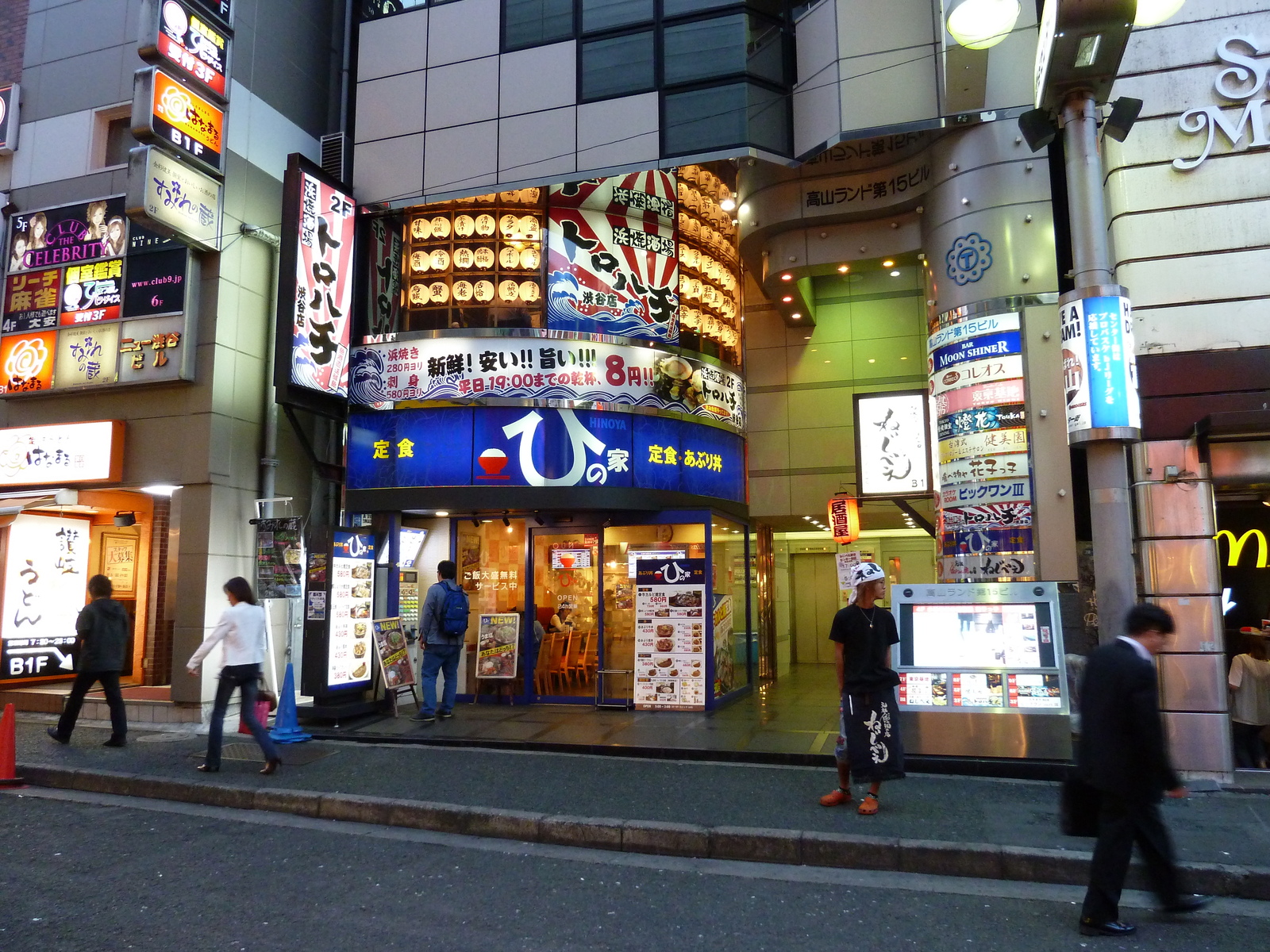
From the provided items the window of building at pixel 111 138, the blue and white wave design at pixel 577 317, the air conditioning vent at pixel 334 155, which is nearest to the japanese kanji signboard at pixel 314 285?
the air conditioning vent at pixel 334 155

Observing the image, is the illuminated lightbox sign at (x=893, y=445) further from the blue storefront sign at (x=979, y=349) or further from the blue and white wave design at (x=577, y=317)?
the blue and white wave design at (x=577, y=317)

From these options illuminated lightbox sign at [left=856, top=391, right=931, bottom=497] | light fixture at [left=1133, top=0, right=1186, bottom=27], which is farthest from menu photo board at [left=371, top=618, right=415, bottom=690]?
light fixture at [left=1133, top=0, right=1186, bottom=27]

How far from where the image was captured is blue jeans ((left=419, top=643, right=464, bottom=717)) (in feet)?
35.7

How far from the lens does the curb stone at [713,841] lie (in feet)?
18.4

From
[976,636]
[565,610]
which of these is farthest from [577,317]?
[976,636]

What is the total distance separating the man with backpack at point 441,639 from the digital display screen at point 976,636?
5322mm

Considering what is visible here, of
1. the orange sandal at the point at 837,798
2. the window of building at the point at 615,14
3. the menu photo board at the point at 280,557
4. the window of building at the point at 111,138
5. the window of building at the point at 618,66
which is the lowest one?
the orange sandal at the point at 837,798

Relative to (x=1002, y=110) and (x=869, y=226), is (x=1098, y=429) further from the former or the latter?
(x=869, y=226)

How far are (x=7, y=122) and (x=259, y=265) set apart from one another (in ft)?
15.7

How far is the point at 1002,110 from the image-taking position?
10531mm

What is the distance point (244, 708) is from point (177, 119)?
23.6 feet

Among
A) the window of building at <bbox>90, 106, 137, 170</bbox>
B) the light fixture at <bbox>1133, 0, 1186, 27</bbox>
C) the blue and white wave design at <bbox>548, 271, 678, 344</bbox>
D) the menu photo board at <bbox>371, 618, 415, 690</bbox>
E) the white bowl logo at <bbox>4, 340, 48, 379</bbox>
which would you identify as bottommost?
the menu photo board at <bbox>371, 618, 415, 690</bbox>

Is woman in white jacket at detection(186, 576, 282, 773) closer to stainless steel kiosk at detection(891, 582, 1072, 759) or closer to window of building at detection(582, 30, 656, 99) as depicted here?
stainless steel kiosk at detection(891, 582, 1072, 759)

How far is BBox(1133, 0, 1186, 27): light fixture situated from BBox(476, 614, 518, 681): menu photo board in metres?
9.62
